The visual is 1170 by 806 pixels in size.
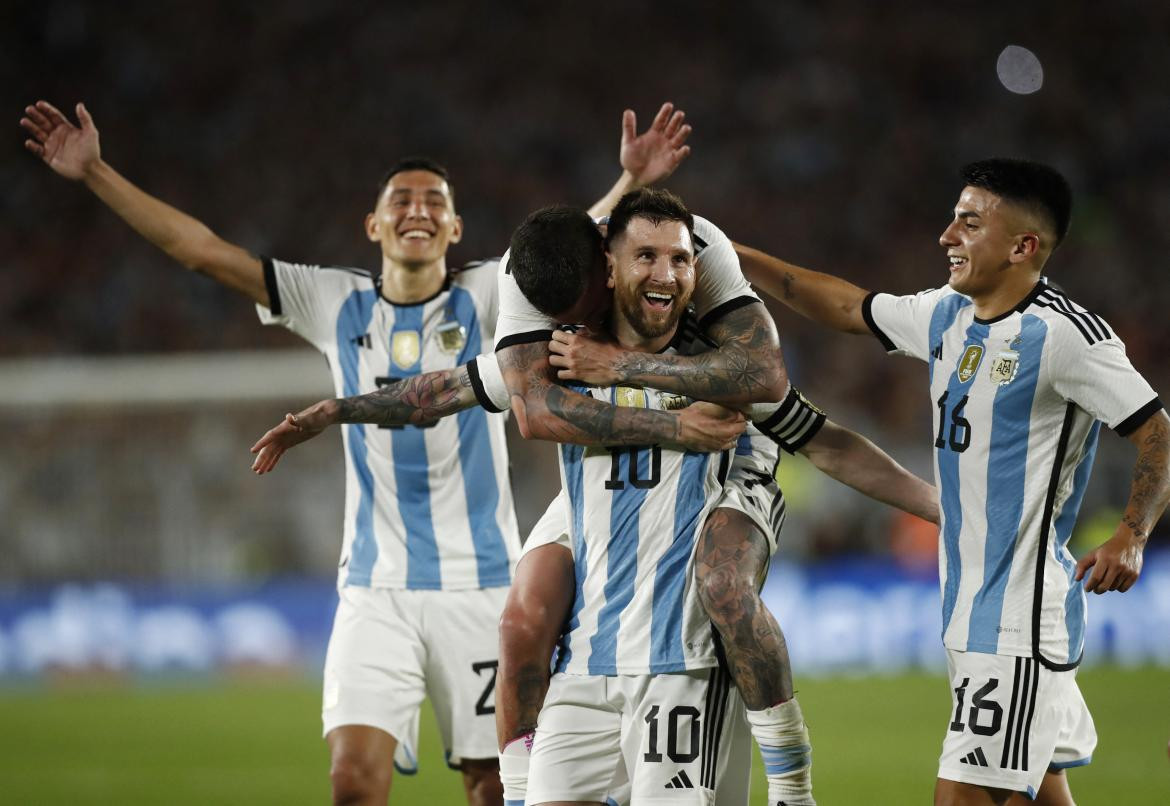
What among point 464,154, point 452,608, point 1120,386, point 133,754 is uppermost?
point 464,154

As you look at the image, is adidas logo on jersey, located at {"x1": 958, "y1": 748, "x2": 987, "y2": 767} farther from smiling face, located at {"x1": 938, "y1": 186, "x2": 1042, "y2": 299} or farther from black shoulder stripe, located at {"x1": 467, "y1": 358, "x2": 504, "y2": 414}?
black shoulder stripe, located at {"x1": 467, "y1": 358, "x2": 504, "y2": 414}

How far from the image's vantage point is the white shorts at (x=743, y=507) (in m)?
4.43

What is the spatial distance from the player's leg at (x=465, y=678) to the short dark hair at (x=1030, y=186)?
7.89 feet

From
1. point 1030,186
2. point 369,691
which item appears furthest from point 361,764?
point 1030,186

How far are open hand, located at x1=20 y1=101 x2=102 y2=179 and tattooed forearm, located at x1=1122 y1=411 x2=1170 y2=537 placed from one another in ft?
13.0

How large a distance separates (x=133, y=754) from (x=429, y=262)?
5499mm

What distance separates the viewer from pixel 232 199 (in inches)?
781

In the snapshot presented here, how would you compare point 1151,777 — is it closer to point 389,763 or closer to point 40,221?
point 389,763

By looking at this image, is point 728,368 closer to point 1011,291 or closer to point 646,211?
point 646,211

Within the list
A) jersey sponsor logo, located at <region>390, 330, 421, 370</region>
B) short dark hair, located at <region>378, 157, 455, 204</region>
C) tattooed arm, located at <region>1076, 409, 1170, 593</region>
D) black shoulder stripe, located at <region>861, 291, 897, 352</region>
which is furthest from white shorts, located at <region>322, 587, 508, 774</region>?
tattooed arm, located at <region>1076, 409, 1170, 593</region>

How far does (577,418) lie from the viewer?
4352mm

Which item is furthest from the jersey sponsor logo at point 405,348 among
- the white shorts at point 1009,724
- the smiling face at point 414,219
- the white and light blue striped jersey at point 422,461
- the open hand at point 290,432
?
the white shorts at point 1009,724

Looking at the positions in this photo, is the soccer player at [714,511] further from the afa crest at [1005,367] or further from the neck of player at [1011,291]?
the neck of player at [1011,291]

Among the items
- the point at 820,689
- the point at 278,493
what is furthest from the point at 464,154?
the point at 820,689
